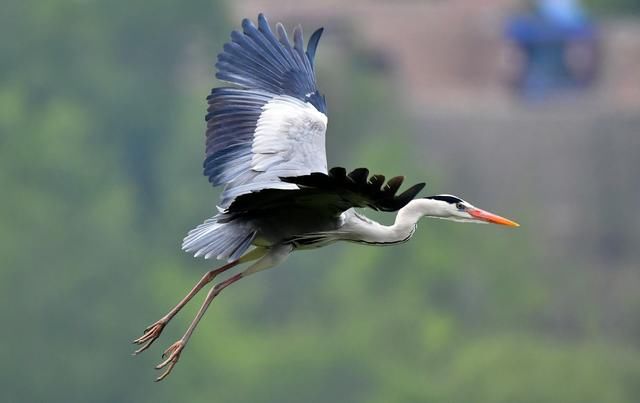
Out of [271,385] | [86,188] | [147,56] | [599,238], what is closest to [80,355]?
[271,385]

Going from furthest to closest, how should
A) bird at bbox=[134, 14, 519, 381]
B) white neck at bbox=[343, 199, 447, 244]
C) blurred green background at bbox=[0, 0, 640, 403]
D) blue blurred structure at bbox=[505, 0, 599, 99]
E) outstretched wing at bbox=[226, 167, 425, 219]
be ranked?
blue blurred structure at bbox=[505, 0, 599, 99] → blurred green background at bbox=[0, 0, 640, 403] → white neck at bbox=[343, 199, 447, 244] → bird at bbox=[134, 14, 519, 381] → outstretched wing at bbox=[226, 167, 425, 219]

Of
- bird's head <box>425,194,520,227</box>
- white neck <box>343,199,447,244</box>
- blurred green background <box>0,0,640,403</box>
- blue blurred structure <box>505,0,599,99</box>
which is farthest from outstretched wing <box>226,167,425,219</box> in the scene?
blue blurred structure <box>505,0,599,99</box>

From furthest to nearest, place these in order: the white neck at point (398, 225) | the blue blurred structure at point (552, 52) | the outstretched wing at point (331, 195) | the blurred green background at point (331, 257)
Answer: the blue blurred structure at point (552, 52), the blurred green background at point (331, 257), the white neck at point (398, 225), the outstretched wing at point (331, 195)

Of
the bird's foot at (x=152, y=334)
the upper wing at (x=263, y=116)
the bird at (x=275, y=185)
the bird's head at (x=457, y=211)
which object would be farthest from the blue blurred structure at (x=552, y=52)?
the bird's foot at (x=152, y=334)

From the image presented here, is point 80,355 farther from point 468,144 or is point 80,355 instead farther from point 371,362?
point 468,144

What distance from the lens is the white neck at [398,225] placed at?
1392cm

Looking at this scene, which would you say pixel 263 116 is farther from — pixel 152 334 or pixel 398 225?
pixel 152 334

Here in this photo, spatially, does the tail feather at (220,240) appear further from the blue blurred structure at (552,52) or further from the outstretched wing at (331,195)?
the blue blurred structure at (552,52)

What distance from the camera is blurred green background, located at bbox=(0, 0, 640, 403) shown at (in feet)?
153

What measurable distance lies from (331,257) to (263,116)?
44.0 m

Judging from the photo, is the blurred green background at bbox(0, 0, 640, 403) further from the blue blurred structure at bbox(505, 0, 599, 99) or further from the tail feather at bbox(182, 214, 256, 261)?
the tail feather at bbox(182, 214, 256, 261)

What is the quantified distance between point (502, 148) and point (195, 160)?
34.7ft

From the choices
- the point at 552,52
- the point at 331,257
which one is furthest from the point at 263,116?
the point at 552,52

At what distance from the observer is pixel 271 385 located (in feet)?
155
